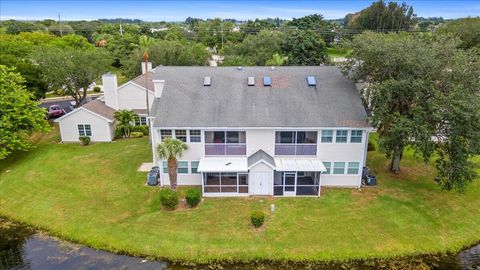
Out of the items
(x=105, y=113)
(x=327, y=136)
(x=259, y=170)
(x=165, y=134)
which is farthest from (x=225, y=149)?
(x=105, y=113)

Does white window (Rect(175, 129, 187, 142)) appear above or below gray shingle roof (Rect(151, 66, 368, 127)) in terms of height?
below

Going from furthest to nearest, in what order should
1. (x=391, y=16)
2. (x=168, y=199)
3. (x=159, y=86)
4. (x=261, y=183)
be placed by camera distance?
(x=391, y=16) → (x=159, y=86) → (x=261, y=183) → (x=168, y=199)

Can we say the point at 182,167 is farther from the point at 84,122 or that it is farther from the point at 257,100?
the point at 84,122

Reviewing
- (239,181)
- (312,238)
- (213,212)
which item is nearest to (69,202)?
(213,212)

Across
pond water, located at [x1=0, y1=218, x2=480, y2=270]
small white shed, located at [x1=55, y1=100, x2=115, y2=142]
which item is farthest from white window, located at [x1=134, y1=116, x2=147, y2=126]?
pond water, located at [x1=0, y1=218, x2=480, y2=270]

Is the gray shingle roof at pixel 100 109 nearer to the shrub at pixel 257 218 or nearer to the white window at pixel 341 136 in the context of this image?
the shrub at pixel 257 218

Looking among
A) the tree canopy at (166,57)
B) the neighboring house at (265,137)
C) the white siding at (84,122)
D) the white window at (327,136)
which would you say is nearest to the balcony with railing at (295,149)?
the neighboring house at (265,137)

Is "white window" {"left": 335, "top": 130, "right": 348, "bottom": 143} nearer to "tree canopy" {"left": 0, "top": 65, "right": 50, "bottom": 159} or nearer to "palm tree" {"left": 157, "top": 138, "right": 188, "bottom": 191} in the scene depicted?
"palm tree" {"left": 157, "top": 138, "right": 188, "bottom": 191}
